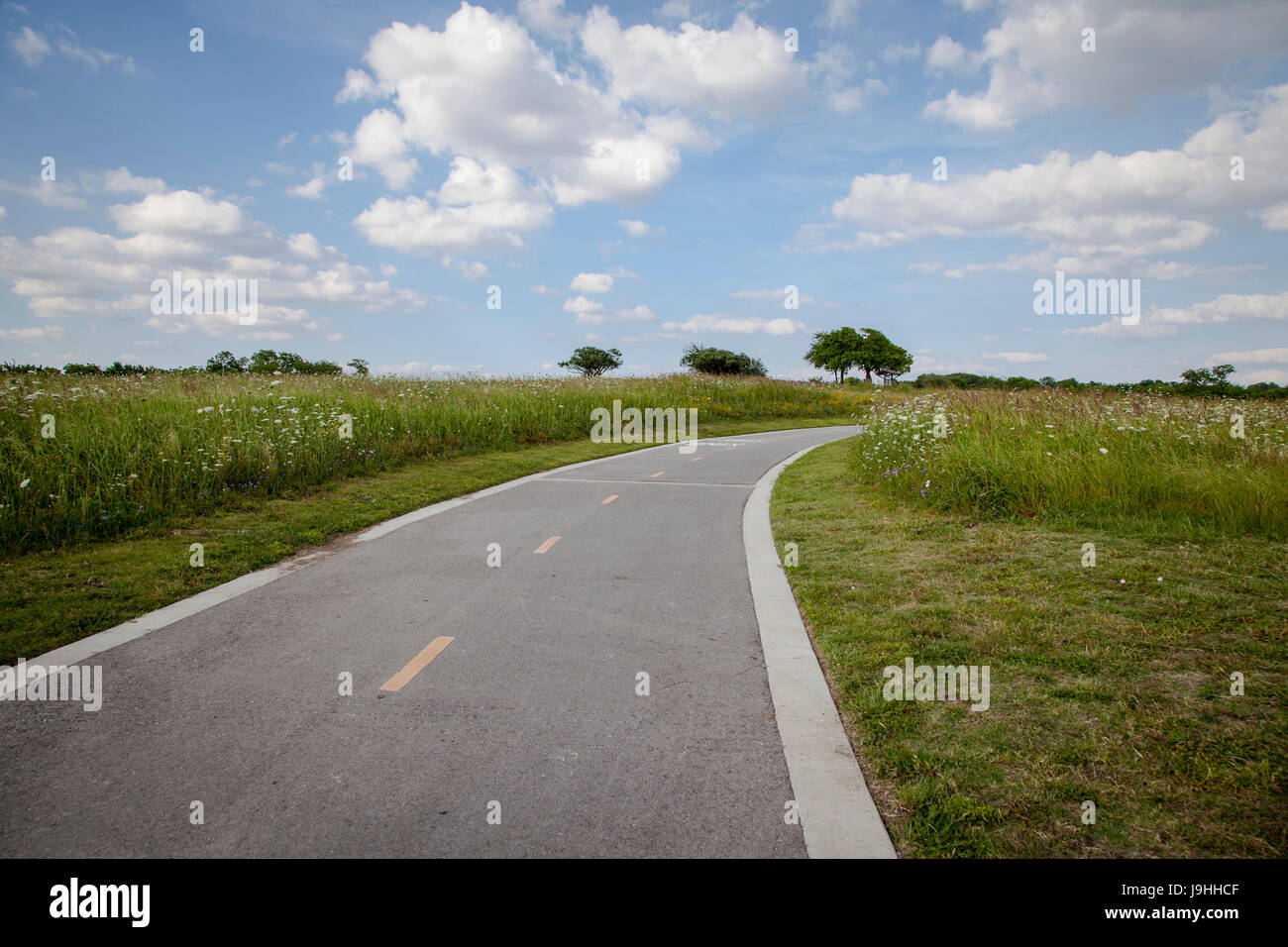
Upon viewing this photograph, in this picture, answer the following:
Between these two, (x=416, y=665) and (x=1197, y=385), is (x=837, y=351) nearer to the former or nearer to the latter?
(x=1197, y=385)

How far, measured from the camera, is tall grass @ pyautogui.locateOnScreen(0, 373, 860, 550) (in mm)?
8266

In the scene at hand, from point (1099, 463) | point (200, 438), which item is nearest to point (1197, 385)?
point (1099, 463)

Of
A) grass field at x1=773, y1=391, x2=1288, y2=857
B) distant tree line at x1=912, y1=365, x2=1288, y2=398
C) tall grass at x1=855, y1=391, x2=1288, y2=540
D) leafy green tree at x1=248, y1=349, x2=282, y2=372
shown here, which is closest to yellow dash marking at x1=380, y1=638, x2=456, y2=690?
grass field at x1=773, y1=391, x2=1288, y2=857

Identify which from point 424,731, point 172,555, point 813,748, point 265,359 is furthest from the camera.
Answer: point 265,359

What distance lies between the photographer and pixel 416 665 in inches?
186

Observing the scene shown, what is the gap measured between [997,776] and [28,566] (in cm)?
840

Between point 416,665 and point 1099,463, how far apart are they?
8.73 m

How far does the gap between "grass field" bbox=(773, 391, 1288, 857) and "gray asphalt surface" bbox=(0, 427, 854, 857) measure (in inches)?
33.2

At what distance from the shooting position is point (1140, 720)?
377cm

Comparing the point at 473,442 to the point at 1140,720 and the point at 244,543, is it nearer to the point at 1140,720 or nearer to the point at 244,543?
the point at 244,543

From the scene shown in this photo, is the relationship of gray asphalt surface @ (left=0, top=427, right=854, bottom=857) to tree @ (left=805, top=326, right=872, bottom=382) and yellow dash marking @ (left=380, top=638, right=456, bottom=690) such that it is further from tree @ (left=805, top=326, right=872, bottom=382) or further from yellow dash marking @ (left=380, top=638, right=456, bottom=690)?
tree @ (left=805, top=326, right=872, bottom=382)

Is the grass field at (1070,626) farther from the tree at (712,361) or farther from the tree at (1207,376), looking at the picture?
the tree at (712,361)

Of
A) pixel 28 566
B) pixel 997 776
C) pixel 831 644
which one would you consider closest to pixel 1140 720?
pixel 997 776

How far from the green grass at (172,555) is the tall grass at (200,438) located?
44 centimetres
